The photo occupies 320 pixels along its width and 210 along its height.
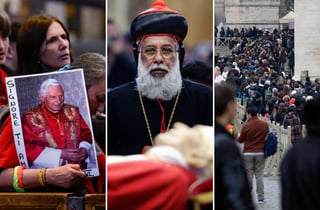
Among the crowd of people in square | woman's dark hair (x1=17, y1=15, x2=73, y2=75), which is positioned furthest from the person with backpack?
woman's dark hair (x1=17, y1=15, x2=73, y2=75)

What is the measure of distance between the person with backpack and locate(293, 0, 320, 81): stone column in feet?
1.57

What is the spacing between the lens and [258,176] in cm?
634

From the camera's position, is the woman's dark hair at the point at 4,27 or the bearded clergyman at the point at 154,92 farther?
the woman's dark hair at the point at 4,27

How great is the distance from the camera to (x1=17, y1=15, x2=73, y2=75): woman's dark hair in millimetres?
6457

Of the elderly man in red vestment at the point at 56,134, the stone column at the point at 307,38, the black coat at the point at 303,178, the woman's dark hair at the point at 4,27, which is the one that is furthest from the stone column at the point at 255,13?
the woman's dark hair at the point at 4,27

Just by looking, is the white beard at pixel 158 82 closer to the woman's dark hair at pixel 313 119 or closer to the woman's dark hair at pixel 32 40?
the woman's dark hair at pixel 32 40

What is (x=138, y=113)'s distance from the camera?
6.21m

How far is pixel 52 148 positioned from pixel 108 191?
1.97 feet

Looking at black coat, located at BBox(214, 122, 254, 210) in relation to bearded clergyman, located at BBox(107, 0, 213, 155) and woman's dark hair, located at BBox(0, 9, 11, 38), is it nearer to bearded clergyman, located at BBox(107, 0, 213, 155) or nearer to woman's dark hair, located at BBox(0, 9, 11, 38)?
bearded clergyman, located at BBox(107, 0, 213, 155)

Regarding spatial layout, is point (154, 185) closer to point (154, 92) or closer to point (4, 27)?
point (154, 92)

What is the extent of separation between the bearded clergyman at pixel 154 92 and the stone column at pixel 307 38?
0.88 metres

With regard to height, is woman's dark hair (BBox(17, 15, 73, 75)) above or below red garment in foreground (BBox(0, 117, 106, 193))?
above

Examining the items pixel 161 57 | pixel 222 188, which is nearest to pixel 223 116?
pixel 222 188

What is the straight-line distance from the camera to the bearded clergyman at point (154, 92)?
618cm
